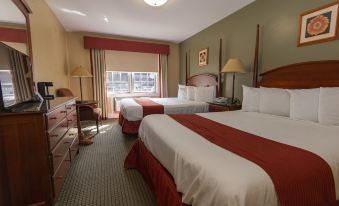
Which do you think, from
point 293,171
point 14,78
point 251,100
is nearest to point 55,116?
point 14,78

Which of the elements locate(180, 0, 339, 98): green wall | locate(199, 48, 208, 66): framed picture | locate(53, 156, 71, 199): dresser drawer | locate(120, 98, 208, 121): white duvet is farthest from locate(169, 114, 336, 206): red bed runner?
locate(199, 48, 208, 66): framed picture

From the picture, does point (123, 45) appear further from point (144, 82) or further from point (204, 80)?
point (204, 80)

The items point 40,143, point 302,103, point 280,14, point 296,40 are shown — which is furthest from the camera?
point 280,14

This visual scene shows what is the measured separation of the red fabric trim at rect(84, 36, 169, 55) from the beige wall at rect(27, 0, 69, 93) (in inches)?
35.7

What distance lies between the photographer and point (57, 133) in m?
1.68

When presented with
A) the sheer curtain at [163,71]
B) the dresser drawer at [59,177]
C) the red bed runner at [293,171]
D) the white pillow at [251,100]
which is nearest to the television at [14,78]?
the dresser drawer at [59,177]

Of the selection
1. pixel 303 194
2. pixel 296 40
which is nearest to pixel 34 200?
pixel 303 194

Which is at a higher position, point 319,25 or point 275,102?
point 319,25

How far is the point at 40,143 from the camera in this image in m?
1.38

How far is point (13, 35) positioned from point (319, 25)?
3467 mm

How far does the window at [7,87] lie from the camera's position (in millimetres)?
1434

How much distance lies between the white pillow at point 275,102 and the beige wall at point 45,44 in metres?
3.17

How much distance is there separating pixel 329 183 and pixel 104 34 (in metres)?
5.30

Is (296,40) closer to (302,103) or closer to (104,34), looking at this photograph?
(302,103)
